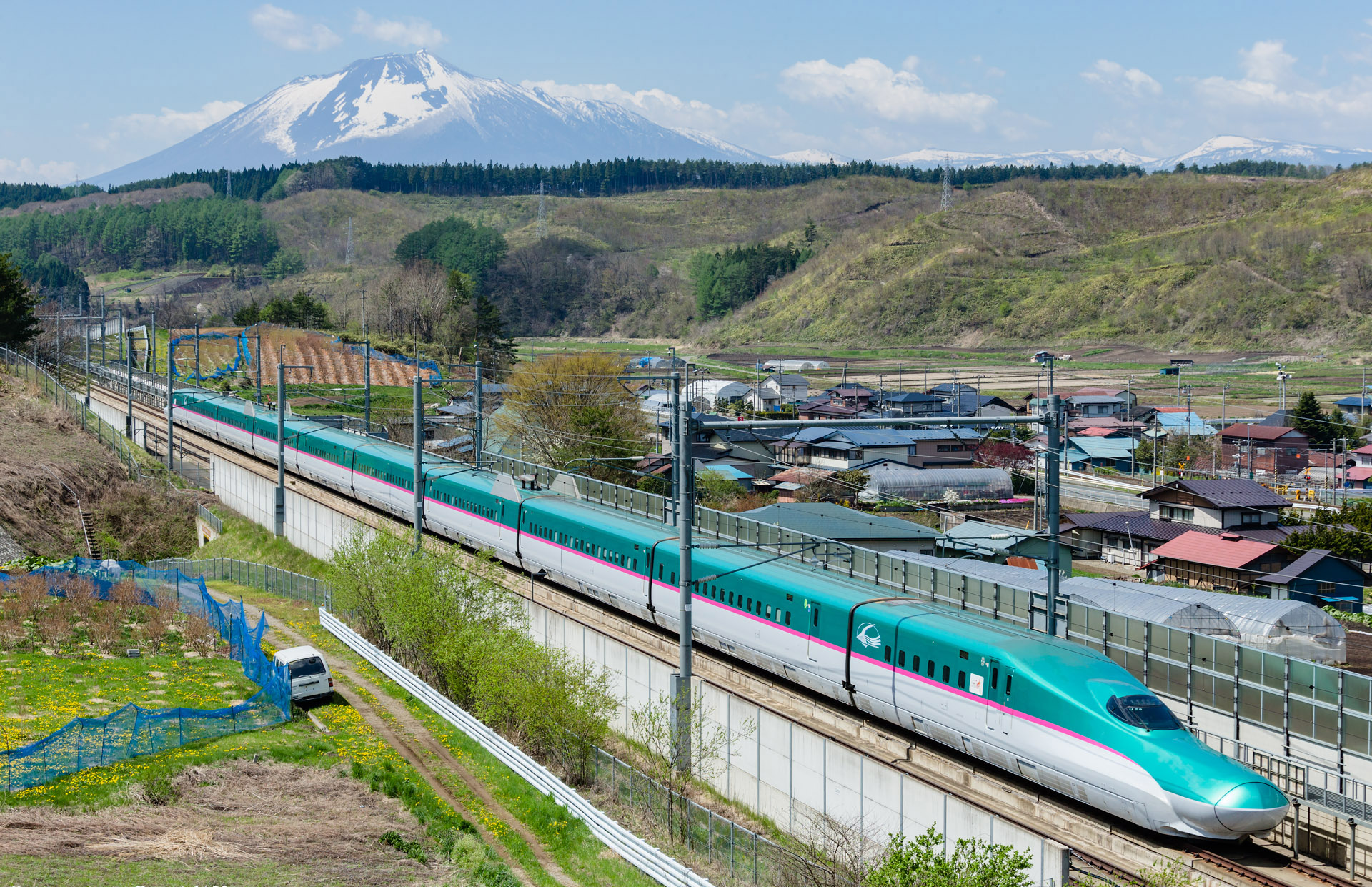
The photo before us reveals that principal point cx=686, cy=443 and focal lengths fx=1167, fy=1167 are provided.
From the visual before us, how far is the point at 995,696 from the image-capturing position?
72.8 feet

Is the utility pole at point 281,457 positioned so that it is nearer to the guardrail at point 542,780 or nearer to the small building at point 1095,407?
the guardrail at point 542,780

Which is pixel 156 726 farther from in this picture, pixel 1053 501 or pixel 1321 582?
pixel 1321 582

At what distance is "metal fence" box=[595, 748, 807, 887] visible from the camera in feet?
72.2

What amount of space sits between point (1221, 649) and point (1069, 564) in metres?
30.2

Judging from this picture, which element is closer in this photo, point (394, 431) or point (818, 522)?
point (818, 522)

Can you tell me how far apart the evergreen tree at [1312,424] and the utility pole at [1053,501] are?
285 feet

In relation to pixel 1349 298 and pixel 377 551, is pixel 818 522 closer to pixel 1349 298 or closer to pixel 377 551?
pixel 377 551

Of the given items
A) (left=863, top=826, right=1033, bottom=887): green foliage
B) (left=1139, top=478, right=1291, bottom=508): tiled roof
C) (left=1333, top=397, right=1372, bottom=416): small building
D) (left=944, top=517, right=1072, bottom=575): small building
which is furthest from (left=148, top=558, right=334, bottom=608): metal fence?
(left=1333, top=397, right=1372, bottom=416): small building

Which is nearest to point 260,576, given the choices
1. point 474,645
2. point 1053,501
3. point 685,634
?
point 474,645

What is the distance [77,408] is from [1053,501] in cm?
7719

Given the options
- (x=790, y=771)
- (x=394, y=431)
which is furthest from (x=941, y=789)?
(x=394, y=431)

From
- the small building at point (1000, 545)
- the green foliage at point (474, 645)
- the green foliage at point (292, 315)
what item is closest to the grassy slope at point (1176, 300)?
the green foliage at point (292, 315)

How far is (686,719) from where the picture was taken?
26719 millimetres

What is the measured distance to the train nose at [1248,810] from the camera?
18.5 m
